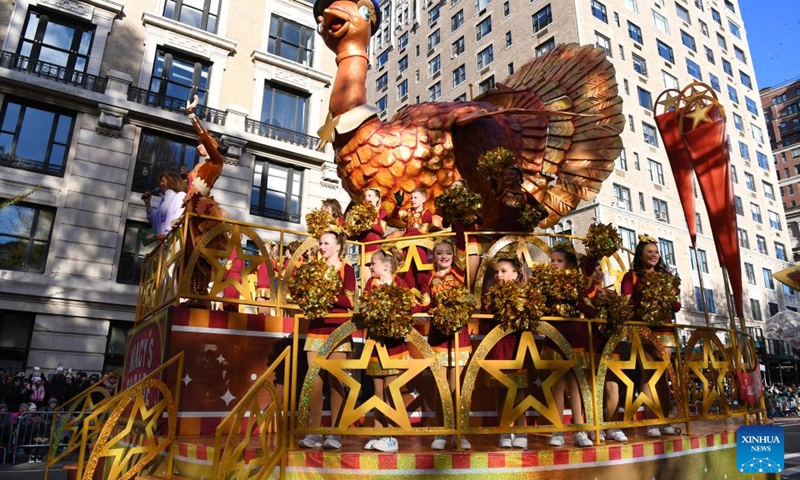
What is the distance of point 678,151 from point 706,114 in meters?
0.55

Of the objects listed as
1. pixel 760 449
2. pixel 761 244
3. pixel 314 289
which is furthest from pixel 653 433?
pixel 761 244

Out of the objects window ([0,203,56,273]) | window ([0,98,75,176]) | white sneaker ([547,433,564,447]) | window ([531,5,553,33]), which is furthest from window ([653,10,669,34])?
white sneaker ([547,433,564,447])

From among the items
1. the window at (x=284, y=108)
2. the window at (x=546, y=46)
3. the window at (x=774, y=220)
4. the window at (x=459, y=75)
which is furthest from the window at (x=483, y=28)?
the window at (x=774, y=220)

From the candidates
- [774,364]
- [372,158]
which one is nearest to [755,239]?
[774,364]

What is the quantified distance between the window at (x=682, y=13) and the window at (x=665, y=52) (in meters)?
4.78

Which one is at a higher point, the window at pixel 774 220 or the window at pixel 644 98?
the window at pixel 644 98

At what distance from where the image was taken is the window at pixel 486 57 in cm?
4144

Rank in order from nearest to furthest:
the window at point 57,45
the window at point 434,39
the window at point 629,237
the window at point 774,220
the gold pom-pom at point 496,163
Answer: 1. the gold pom-pom at point 496,163
2. the window at point 57,45
3. the window at point 629,237
4. the window at point 774,220
5. the window at point 434,39

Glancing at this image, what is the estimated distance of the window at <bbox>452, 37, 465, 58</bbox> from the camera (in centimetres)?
4500

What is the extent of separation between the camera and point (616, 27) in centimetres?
3706

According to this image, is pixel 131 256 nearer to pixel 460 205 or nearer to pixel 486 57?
pixel 460 205

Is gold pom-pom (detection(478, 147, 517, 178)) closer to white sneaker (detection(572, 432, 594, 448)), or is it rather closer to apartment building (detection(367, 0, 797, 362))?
white sneaker (detection(572, 432, 594, 448))

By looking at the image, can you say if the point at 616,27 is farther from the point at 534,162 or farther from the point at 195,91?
the point at 534,162

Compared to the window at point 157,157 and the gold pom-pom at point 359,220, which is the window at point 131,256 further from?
the gold pom-pom at point 359,220
